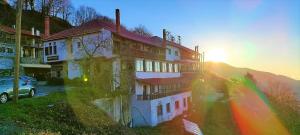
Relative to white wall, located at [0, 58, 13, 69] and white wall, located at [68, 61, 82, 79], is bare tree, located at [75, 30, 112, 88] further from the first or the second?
white wall, located at [0, 58, 13, 69]

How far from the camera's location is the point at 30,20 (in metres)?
79.5

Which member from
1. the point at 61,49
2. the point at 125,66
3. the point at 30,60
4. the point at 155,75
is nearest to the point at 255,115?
the point at 155,75

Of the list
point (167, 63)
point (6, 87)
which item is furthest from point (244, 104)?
point (6, 87)

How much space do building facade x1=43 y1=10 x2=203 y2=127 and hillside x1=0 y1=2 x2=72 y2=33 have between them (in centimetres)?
3448

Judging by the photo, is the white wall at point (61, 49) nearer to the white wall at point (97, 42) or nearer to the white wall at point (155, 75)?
the white wall at point (97, 42)

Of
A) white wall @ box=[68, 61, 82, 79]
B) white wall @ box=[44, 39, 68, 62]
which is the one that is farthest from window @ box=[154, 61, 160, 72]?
white wall @ box=[44, 39, 68, 62]

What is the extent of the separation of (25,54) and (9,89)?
35149 mm

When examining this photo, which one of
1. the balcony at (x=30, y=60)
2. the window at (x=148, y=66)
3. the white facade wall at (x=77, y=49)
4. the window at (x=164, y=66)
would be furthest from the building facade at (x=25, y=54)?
the window at (x=164, y=66)

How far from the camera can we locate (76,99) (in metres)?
23.4

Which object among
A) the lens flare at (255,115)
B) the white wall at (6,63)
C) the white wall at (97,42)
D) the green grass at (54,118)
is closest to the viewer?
the green grass at (54,118)

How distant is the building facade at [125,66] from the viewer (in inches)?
1234

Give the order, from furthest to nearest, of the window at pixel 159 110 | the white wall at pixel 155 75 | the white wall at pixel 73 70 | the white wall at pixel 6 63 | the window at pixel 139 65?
the white wall at pixel 6 63, the white wall at pixel 73 70, the white wall at pixel 155 75, the window at pixel 139 65, the window at pixel 159 110

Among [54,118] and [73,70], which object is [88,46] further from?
[54,118]

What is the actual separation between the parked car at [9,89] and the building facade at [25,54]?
59.7 feet
